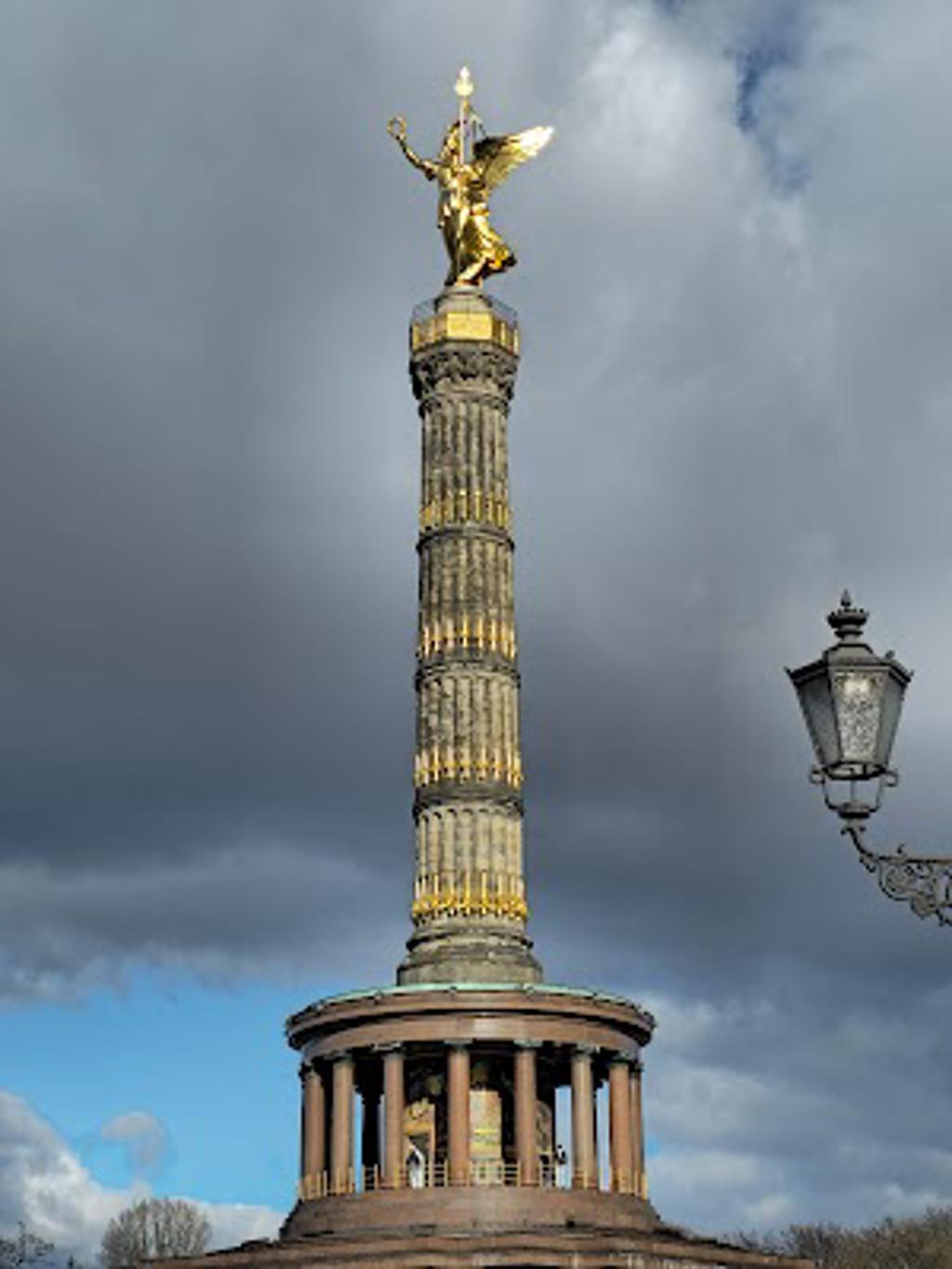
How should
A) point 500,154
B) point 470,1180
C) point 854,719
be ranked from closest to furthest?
point 854,719 < point 470,1180 < point 500,154

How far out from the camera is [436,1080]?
133 ft

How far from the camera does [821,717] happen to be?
8.15 meters

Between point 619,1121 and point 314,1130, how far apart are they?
22.3 ft

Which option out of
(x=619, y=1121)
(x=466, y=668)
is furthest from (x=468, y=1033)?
(x=466, y=668)

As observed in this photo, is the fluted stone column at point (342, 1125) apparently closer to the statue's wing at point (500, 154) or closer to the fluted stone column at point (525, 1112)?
the fluted stone column at point (525, 1112)

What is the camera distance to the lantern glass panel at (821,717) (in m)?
8.06

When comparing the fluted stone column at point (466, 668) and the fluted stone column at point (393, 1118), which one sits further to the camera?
the fluted stone column at point (466, 668)

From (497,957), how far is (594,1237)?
7666 mm

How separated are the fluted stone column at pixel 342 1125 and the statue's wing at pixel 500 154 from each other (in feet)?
79.4

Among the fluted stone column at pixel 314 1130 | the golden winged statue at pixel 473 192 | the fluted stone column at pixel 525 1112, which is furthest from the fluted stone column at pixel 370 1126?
the golden winged statue at pixel 473 192

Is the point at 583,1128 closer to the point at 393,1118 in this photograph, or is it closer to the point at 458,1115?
the point at 458,1115

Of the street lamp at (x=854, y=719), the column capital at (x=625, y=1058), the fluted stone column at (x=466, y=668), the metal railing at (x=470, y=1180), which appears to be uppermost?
the fluted stone column at (x=466, y=668)

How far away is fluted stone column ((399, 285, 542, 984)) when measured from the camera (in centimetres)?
4234

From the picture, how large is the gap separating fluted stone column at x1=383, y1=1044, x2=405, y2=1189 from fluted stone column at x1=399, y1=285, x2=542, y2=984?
295 cm
